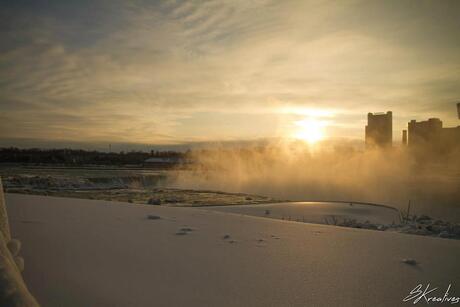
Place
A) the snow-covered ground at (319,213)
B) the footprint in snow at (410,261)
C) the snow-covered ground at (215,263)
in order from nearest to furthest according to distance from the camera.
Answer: the snow-covered ground at (215,263)
the footprint in snow at (410,261)
the snow-covered ground at (319,213)

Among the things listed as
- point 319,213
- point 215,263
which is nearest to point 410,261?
point 215,263

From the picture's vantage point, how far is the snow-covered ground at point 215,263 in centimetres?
175

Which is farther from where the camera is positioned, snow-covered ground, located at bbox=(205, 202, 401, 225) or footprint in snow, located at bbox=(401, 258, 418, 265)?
snow-covered ground, located at bbox=(205, 202, 401, 225)

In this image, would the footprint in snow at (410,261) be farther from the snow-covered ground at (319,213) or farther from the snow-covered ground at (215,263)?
the snow-covered ground at (319,213)

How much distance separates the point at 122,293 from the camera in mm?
1699

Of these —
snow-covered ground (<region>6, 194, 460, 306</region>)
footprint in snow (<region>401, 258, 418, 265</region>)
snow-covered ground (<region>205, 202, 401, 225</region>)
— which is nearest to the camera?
snow-covered ground (<region>6, 194, 460, 306</region>)

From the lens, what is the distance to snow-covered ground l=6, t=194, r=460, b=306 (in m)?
1.75

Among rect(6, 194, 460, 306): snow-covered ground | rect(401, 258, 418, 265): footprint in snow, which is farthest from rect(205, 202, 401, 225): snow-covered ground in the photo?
rect(401, 258, 418, 265): footprint in snow

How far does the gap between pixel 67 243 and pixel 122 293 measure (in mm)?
1124

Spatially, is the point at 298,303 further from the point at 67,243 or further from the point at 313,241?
the point at 67,243

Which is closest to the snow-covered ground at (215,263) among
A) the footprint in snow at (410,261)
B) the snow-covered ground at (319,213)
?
the footprint in snow at (410,261)

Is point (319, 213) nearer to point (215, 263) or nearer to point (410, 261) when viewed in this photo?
point (410, 261)

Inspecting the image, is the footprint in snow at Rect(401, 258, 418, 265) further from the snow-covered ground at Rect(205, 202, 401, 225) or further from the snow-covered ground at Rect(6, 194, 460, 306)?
the snow-covered ground at Rect(205, 202, 401, 225)

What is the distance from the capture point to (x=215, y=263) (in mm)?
2340
